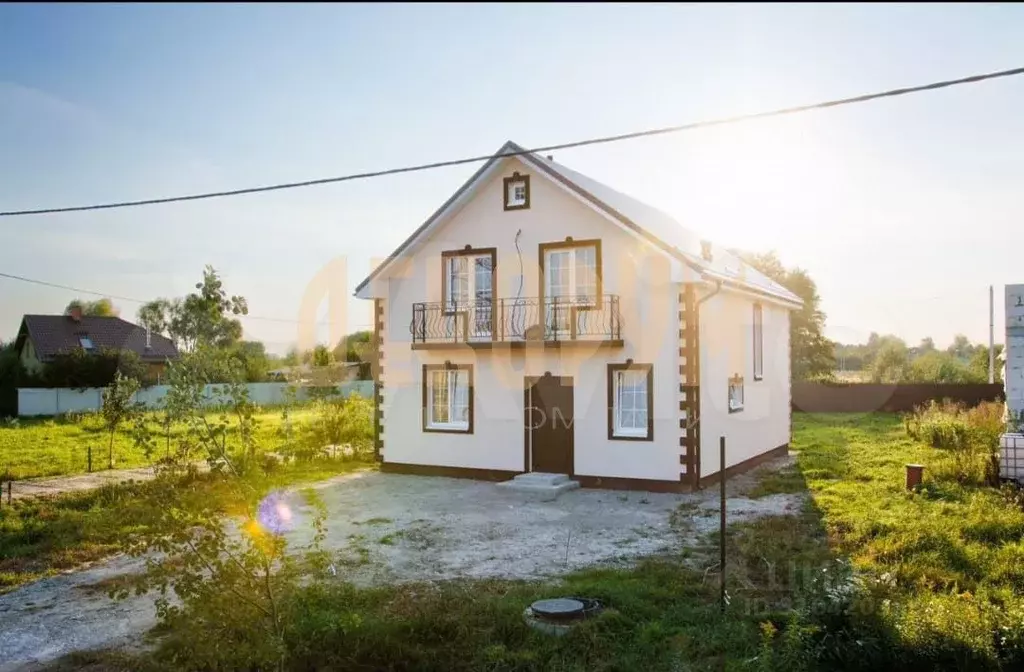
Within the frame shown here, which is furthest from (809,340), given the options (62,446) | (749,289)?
(62,446)

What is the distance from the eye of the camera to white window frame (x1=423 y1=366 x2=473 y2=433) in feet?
55.0

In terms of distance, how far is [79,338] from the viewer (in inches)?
1577

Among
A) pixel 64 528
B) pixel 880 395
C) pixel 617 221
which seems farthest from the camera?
pixel 880 395

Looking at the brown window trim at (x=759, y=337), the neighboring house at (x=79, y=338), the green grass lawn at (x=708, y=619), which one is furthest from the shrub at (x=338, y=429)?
the neighboring house at (x=79, y=338)

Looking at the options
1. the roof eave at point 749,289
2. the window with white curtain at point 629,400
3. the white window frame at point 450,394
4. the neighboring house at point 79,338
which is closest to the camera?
the roof eave at point 749,289

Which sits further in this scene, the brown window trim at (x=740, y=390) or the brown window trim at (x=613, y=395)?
the brown window trim at (x=740, y=390)

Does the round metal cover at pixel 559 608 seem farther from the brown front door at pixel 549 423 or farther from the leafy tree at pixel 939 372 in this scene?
the leafy tree at pixel 939 372

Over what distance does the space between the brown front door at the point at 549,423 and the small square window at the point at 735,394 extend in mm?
3740

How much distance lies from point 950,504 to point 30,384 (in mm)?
33777

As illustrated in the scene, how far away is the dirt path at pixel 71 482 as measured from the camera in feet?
48.3

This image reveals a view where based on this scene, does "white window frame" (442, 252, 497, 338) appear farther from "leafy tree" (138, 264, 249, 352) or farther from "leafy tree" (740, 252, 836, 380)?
"leafy tree" (740, 252, 836, 380)

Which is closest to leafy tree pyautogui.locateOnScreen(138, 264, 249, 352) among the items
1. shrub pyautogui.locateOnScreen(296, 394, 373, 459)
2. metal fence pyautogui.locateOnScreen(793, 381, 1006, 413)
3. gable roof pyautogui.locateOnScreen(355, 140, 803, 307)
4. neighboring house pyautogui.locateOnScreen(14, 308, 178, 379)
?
gable roof pyautogui.locateOnScreen(355, 140, 803, 307)

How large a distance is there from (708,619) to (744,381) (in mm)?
11491

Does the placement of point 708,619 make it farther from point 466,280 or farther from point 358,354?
point 358,354
